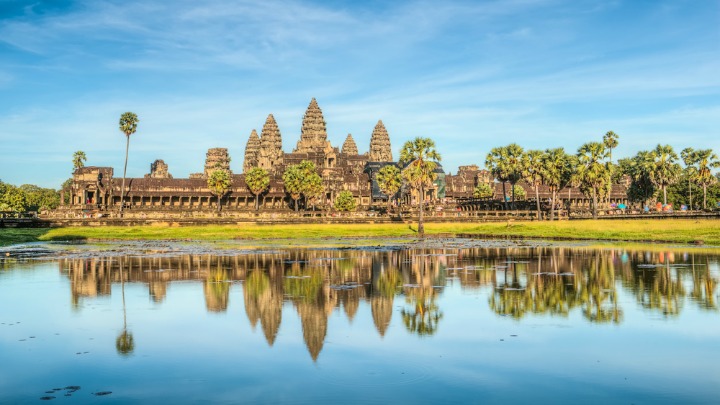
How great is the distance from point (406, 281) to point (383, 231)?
5204cm

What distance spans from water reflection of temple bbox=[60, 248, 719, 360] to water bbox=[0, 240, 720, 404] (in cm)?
13

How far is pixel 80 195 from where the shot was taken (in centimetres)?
13962

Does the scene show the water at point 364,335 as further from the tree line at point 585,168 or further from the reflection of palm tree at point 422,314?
the tree line at point 585,168

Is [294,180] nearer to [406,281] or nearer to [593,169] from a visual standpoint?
[593,169]

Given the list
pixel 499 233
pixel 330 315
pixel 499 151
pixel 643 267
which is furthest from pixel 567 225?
pixel 330 315

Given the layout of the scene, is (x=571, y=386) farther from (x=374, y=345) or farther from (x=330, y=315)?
(x=330, y=315)

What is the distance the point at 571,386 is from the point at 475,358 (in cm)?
288

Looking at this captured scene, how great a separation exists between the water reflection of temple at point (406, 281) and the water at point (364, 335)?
134 mm

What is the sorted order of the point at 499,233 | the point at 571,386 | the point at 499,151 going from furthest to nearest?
the point at 499,151 < the point at 499,233 < the point at 571,386

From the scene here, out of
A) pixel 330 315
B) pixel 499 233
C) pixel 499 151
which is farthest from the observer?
pixel 499 151

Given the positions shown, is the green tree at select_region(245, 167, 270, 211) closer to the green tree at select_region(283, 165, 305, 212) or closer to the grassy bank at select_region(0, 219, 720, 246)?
the green tree at select_region(283, 165, 305, 212)

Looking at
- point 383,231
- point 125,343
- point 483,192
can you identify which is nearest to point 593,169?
point 383,231

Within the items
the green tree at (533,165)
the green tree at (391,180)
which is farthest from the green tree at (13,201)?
the green tree at (533,165)

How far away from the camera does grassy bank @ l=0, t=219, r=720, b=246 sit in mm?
67625
